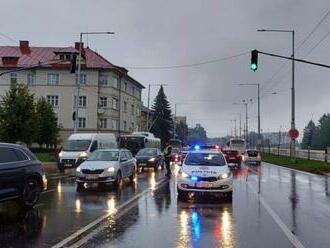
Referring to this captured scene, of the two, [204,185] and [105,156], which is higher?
[105,156]

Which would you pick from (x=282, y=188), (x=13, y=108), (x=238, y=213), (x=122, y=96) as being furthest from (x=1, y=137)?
(x=122, y=96)

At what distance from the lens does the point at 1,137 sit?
1704 inches

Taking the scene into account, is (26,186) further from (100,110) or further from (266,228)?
(100,110)

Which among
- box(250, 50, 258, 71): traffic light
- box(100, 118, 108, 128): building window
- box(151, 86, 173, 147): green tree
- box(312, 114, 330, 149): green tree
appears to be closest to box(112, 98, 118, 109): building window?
box(100, 118, 108, 128): building window

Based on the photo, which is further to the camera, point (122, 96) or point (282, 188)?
point (122, 96)

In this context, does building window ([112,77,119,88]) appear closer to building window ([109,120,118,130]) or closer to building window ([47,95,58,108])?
building window ([109,120,118,130])

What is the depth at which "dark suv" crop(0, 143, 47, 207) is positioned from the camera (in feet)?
41.4

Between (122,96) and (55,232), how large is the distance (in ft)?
258

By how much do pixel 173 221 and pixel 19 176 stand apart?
3926mm

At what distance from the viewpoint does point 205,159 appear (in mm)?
18375

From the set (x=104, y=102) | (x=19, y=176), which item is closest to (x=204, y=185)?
(x=19, y=176)

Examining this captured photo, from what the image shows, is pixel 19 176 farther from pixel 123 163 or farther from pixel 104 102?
pixel 104 102

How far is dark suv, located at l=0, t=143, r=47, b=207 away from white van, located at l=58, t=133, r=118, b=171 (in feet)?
59.2

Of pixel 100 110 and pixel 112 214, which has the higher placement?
pixel 100 110
